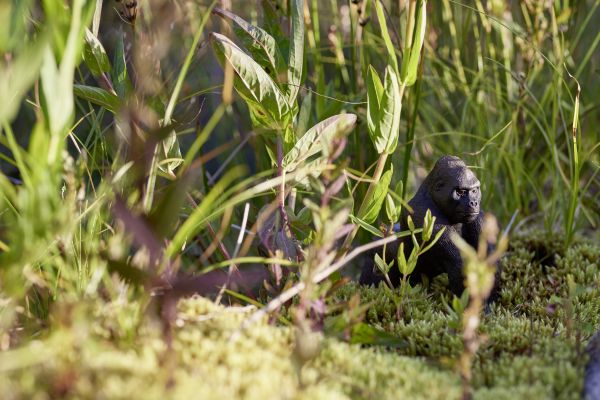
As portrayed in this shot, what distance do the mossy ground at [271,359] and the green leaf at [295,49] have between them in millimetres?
617

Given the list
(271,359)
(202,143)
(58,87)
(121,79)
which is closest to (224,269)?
(202,143)

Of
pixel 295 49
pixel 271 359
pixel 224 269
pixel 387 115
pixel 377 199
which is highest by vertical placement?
pixel 295 49

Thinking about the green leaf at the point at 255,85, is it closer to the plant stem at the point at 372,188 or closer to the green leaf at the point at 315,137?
the green leaf at the point at 315,137

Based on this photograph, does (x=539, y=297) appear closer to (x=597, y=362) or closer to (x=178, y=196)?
(x=597, y=362)

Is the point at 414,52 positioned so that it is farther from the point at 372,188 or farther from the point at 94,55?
the point at 94,55

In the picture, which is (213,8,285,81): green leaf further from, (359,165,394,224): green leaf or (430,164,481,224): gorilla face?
(430,164,481,224): gorilla face

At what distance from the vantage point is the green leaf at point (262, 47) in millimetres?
1665

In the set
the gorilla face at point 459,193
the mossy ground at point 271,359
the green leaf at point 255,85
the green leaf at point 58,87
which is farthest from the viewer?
the gorilla face at point 459,193

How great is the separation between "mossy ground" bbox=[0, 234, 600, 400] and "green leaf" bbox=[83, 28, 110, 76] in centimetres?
64

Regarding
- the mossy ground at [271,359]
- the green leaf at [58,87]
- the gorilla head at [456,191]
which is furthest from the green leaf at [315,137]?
the green leaf at [58,87]

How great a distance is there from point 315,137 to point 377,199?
9.0 inches

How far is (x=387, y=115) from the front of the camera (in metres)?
1.61

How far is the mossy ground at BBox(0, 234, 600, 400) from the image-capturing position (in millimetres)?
1042

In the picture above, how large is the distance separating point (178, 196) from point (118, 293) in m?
→ 0.34
